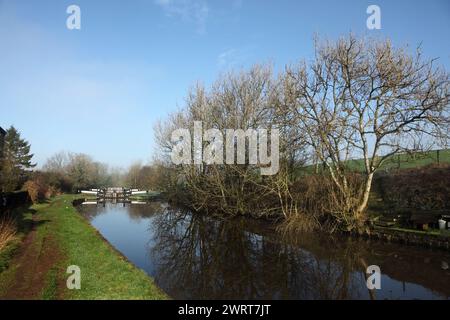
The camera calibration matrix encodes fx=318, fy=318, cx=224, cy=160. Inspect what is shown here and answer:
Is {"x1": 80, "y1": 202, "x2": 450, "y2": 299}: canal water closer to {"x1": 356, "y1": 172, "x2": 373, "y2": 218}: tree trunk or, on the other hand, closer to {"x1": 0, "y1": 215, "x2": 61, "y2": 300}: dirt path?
{"x1": 356, "y1": 172, "x2": 373, "y2": 218}: tree trunk

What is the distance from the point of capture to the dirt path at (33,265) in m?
6.81

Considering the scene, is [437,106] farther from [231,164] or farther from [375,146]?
[231,164]

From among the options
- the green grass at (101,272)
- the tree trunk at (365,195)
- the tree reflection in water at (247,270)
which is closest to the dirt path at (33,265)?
the green grass at (101,272)

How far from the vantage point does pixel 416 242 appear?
11.9 m

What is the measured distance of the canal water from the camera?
805cm

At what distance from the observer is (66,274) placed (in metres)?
8.09

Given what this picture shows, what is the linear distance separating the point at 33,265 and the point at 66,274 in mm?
1460

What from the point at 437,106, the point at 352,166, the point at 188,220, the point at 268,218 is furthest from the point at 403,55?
the point at 188,220

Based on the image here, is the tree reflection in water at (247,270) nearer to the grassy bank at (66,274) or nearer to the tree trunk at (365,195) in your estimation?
the grassy bank at (66,274)

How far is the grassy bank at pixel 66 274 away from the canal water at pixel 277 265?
3.29 ft

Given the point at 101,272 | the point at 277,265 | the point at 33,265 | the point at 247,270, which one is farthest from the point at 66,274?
the point at 277,265

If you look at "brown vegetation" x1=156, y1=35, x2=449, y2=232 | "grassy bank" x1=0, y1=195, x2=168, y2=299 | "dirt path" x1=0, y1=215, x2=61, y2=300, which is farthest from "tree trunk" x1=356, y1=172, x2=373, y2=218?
"dirt path" x1=0, y1=215, x2=61, y2=300

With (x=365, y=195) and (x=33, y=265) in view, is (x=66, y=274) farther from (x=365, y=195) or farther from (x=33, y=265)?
(x=365, y=195)

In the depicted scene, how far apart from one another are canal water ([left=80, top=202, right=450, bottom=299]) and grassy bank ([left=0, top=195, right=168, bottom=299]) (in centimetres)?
100
